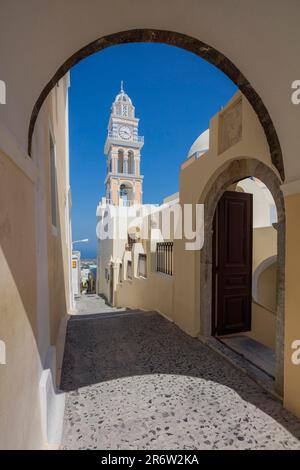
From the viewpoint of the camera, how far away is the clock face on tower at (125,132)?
76.5 ft

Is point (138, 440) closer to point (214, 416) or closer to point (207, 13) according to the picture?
point (214, 416)

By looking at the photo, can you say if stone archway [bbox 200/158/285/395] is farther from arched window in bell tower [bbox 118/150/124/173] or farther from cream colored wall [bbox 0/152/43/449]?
arched window in bell tower [bbox 118/150/124/173]

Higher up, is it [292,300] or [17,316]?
[17,316]

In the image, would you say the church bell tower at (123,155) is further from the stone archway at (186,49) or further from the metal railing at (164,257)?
the stone archway at (186,49)

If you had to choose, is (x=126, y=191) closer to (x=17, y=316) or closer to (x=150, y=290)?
(x=150, y=290)

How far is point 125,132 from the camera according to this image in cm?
2361

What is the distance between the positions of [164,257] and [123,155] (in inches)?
737

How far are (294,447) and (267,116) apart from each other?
130 inches

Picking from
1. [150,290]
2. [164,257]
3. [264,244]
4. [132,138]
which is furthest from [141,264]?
[132,138]

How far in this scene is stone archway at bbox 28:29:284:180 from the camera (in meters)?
1.96

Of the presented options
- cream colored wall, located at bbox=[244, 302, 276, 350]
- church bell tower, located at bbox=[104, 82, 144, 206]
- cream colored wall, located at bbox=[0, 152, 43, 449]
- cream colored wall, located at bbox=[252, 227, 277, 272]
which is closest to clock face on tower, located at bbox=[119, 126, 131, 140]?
church bell tower, located at bbox=[104, 82, 144, 206]

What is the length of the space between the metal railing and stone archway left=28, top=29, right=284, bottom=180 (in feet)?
12.8

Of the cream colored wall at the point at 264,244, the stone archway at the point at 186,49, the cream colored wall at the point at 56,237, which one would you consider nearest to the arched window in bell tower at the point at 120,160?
the cream colored wall at the point at 56,237

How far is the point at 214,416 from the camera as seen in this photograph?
2.29 metres
